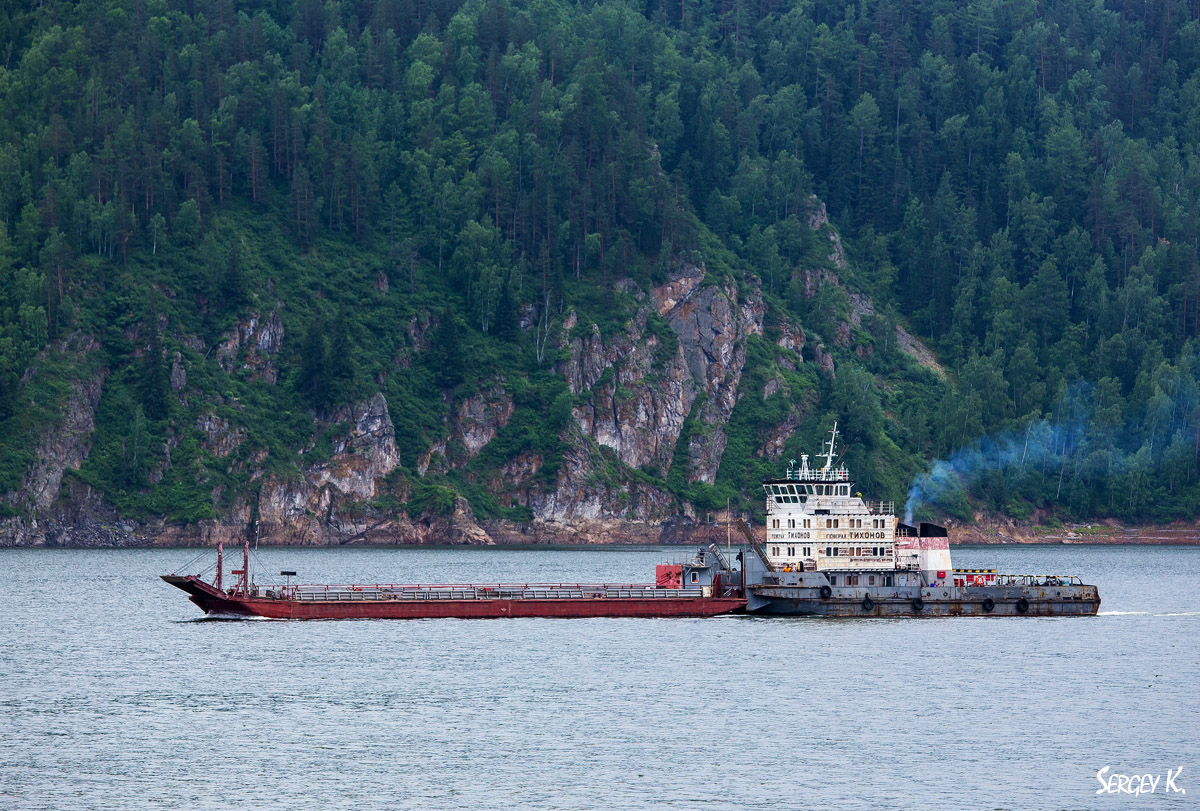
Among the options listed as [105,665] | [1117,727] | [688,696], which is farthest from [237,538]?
[1117,727]

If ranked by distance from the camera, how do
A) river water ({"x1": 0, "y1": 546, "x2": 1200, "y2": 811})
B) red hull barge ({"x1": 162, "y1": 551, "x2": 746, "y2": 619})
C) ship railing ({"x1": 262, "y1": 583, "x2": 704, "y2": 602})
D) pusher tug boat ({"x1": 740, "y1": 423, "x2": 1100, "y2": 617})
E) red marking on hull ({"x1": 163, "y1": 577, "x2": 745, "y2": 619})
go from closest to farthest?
river water ({"x1": 0, "y1": 546, "x2": 1200, "y2": 811})
red marking on hull ({"x1": 163, "y1": 577, "x2": 745, "y2": 619})
red hull barge ({"x1": 162, "y1": 551, "x2": 746, "y2": 619})
pusher tug boat ({"x1": 740, "y1": 423, "x2": 1100, "y2": 617})
ship railing ({"x1": 262, "y1": 583, "x2": 704, "y2": 602})

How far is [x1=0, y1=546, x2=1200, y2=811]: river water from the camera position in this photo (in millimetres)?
57125

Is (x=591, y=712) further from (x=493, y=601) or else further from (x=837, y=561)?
(x=837, y=561)

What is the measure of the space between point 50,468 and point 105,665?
102853mm

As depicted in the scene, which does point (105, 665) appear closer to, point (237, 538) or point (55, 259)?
point (237, 538)

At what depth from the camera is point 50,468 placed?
182m

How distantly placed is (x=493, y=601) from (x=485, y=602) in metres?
0.61

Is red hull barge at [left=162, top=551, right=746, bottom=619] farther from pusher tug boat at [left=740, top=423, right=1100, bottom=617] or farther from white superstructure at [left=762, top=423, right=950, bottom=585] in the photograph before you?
white superstructure at [left=762, top=423, right=950, bottom=585]

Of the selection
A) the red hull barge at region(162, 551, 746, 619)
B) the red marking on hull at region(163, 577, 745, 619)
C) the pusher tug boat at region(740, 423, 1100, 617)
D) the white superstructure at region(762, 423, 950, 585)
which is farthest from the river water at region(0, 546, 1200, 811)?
the white superstructure at region(762, 423, 950, 585)

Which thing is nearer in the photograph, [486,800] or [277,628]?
[486,800]

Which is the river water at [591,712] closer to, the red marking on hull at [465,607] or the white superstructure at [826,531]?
the red marking on hull at [465,607]

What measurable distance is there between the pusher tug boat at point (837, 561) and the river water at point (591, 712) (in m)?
1.52

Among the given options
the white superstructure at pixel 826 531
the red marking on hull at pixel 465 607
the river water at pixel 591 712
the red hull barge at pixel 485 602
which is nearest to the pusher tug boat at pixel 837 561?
the white superstructure at pixel 826 531

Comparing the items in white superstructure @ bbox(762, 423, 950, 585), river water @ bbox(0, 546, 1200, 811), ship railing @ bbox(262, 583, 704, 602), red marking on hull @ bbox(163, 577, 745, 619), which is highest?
white superstructure @ bbox(762, 423, 950, 585)
